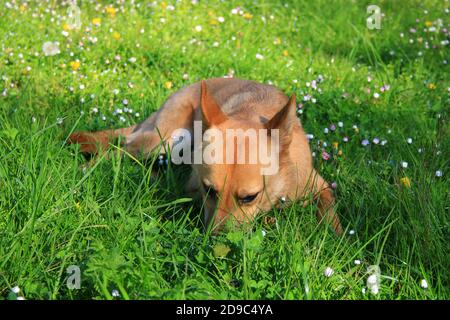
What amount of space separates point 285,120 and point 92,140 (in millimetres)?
1465

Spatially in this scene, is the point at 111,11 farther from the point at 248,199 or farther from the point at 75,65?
the point at 248,199

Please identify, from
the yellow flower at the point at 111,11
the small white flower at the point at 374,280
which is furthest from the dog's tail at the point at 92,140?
the yellow flower at the point at 111,11

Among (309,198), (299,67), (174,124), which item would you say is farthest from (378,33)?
(309,198)

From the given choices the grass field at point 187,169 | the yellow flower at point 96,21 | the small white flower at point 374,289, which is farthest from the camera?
the yellow flower at point 96,21

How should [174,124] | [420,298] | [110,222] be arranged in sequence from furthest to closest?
[174,124]
[110,222]
[420,298]

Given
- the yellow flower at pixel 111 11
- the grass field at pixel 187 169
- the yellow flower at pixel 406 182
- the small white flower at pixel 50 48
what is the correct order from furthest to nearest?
the yellow flower at pixel 111 11, the small white flower at pixel 50 48, the yellow flower at pixel 406 182, the grass field at pixel 187 169

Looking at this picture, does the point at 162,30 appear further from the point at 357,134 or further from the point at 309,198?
the point at 309,198

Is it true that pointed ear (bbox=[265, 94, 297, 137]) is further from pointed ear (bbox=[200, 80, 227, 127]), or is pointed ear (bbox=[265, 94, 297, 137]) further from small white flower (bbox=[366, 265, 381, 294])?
small white flower (bbox=[366, 265, 381, 294])

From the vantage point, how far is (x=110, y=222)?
3445 millimetres

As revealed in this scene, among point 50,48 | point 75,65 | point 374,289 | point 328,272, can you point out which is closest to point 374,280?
point 374,289

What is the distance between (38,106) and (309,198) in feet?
7.63

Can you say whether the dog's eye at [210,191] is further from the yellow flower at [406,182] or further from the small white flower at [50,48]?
the small white flower at [50,48]

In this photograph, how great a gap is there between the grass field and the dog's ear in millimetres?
467

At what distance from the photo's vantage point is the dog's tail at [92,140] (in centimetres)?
450
